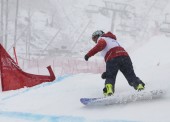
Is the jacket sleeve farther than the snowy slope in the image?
Yes

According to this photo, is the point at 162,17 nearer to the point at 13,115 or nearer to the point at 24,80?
the point at 24,80

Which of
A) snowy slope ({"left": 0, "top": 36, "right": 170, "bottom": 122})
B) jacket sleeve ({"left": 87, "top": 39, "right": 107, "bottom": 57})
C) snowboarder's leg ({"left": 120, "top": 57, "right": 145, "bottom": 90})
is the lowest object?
snowy slope ({"left": 0, "top": 36, "right": 170, "bottom": 122})

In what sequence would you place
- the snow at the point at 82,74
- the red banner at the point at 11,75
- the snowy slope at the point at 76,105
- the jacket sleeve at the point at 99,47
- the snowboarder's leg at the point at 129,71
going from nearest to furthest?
the snowy slope at the point at 76,105
the snow at the point at 82,74
the jacket sleeve at the point at 99,47
the snowboarder's leg at the point at 129,71
the red banner at the point at 11,75

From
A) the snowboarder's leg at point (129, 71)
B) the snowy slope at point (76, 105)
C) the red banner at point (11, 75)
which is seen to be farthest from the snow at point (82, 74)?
the red banner at point (11, 75)

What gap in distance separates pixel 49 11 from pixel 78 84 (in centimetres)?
3858

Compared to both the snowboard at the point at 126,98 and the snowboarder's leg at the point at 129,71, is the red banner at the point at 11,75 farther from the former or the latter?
the snowboard at the point at 126,98

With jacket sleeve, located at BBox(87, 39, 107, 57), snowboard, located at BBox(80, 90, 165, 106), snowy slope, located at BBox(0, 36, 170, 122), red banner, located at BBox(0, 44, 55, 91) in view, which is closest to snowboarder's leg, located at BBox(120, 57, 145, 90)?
snowy slope, located at BBox(0, 36, 170, 122)

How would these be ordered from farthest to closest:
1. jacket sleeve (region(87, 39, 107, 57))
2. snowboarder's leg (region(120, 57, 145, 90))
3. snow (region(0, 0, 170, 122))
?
snowboarder's leg (region(120, 57, 145, 90)), jacket sleeve (region(87, 39, 107, 57)), snow (region(0, 0, 170, 122))

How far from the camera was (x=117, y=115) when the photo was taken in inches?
197

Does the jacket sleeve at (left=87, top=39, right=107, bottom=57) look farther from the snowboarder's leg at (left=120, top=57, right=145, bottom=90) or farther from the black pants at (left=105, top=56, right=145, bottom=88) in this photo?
the snowboarder's leg at (left=120, top=57, right=145, bottom=90)

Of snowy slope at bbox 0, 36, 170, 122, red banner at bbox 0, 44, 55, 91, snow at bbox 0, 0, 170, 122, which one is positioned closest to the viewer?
snowy slope at bbox 0, 36, 170, 122

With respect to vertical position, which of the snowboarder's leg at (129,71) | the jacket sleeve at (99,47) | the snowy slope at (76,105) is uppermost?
the jacket sleeve at (99,47)

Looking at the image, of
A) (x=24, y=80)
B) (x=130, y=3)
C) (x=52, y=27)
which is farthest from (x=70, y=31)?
(x=24, y=80)

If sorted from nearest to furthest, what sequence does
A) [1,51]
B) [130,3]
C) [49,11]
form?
[1,51] → [49,11] → [130,3]
